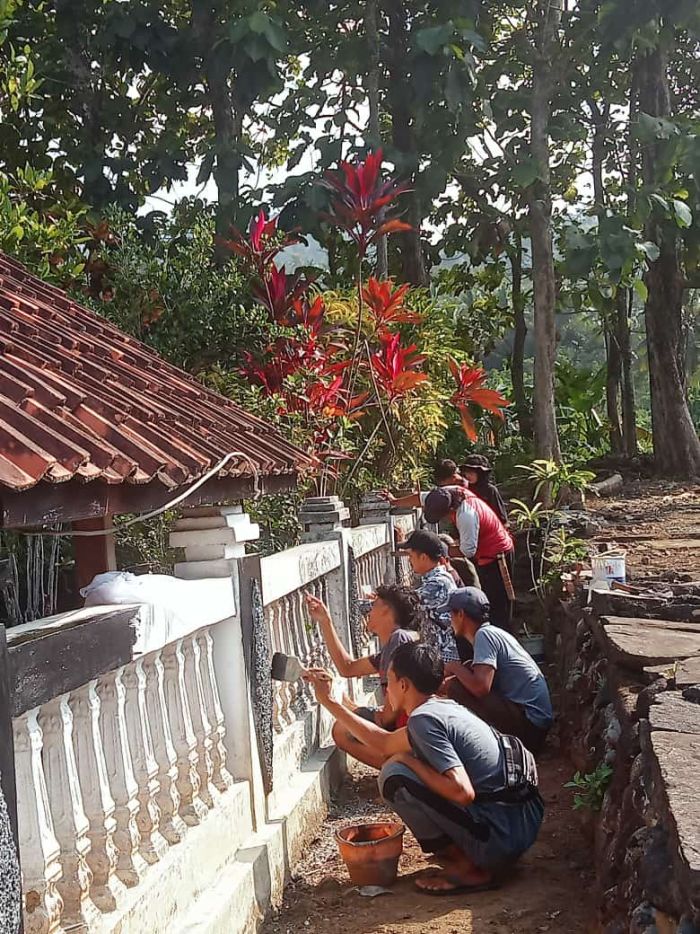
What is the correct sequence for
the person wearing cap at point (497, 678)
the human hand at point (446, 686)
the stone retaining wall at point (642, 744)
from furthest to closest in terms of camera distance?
the human hand at point (446, 686)
the person wearing cap at point (497, 678)
the stone retaining wall at point (642, 744)

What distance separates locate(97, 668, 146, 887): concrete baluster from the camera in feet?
10.3

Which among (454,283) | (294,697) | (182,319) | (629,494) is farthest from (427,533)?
(454,283)

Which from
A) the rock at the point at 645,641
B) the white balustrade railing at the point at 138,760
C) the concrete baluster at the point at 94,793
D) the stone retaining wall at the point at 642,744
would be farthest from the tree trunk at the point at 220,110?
the concrete baluster at the point at 94,793

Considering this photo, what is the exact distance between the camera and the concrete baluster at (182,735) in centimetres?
374

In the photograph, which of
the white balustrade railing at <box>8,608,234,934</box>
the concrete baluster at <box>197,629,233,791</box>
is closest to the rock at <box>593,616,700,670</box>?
the concrete baluster at <box>197,629,233,791</box>

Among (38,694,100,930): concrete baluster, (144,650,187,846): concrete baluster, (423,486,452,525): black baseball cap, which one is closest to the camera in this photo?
(38,694,100,930): concrete baluster

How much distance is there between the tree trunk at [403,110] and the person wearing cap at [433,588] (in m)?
8.03

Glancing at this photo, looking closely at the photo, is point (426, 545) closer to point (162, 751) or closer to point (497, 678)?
point (497, 678)

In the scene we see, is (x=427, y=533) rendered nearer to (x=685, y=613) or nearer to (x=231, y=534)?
(x=685, y=613)

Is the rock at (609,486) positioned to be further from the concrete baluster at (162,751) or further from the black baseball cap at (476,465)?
the concrete baluster at (162,751)

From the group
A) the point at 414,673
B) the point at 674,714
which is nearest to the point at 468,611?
the point at 414,673

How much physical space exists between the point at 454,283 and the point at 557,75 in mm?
5776

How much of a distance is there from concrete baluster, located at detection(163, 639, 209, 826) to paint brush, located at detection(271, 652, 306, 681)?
1.15 metres

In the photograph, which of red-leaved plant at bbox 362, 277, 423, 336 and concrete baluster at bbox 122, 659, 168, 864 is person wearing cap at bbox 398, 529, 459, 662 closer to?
red-leaved plant at bbox 362, 277, 423, 336
